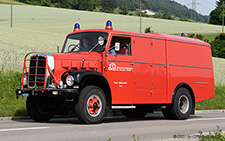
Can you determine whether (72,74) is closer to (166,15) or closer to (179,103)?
(179,103)

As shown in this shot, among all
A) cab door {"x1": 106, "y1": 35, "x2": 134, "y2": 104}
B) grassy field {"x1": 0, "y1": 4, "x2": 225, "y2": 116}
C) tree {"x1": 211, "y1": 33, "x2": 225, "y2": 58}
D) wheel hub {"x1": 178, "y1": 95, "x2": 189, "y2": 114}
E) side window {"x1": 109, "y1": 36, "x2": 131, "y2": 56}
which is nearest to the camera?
cab door {"x1": 106, "y1": 35, "x2": 134, "y2": 104}

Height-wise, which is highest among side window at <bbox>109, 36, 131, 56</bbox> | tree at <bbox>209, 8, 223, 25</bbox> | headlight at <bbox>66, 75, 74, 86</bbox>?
tree at <bbox>209, 8, 223, 25</bbox>

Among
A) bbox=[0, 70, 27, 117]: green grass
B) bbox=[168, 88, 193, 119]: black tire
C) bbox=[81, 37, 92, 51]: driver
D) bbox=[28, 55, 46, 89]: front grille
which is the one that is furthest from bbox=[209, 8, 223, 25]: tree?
bbox=[28, 55, 46, 89]: front grille

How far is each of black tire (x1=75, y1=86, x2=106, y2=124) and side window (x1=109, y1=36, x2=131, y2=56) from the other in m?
1.54

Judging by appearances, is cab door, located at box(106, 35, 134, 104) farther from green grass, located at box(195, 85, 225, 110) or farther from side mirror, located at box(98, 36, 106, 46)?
green grass, located at box(195, 85, 225, 110)

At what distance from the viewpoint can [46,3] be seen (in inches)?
4619

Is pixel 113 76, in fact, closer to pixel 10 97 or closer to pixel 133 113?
pixel 133 113

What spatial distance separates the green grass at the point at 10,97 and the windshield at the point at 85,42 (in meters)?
2.68

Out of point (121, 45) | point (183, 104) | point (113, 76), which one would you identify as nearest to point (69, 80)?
point (113, 76)

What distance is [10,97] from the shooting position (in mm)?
16266

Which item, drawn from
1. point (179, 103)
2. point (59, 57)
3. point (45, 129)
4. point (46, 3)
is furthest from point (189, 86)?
Result: point (46, 3)

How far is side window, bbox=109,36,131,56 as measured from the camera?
12695mm

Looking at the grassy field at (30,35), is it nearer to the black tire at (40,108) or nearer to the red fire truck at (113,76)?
the black tire at (40,108)

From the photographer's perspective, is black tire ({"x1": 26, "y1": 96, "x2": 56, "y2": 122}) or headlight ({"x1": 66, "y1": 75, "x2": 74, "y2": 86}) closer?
headlight ({"x1": 66, "y1": 75, "x2": 74, "y2": 86})
